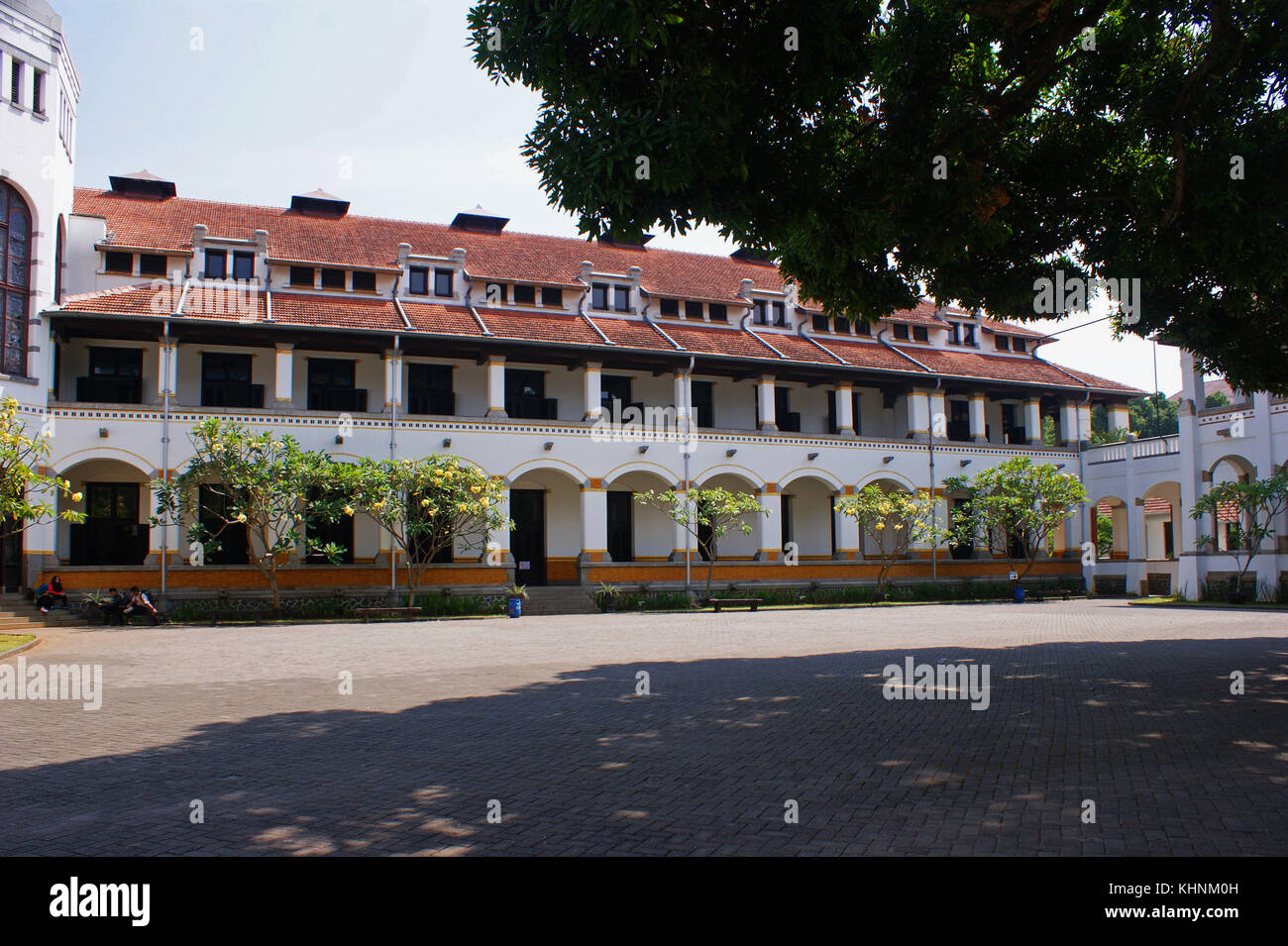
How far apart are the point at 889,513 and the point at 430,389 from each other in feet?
53.4

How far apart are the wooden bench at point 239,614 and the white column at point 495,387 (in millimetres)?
9023

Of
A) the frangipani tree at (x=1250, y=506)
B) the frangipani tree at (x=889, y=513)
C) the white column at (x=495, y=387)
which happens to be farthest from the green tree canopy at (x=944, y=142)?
the white column at (x=495, y=387)

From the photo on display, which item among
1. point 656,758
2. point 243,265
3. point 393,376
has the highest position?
point 243,265

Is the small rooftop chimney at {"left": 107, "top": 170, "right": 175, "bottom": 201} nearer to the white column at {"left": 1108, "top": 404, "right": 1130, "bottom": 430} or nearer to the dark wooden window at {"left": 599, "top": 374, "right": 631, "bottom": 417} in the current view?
the dark wooden window at {"left": 599, "top": 374, "right": 631, "bottom": 417}

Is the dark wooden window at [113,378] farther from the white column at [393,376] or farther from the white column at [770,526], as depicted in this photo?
the white column at [770,526]

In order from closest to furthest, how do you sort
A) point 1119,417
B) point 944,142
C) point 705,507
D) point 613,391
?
point 944,142 < point 705,507 < point 613,391 < point 1119,417

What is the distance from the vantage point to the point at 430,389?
30781mm

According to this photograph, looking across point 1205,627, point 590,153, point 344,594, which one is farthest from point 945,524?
point 590,153

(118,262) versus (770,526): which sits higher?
(118,262)

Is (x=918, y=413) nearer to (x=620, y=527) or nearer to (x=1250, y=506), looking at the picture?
(x=1250, y=506)

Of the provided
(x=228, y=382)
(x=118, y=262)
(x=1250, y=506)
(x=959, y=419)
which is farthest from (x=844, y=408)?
(x=118, y=262)

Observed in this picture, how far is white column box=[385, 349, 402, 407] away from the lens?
93.7ft
